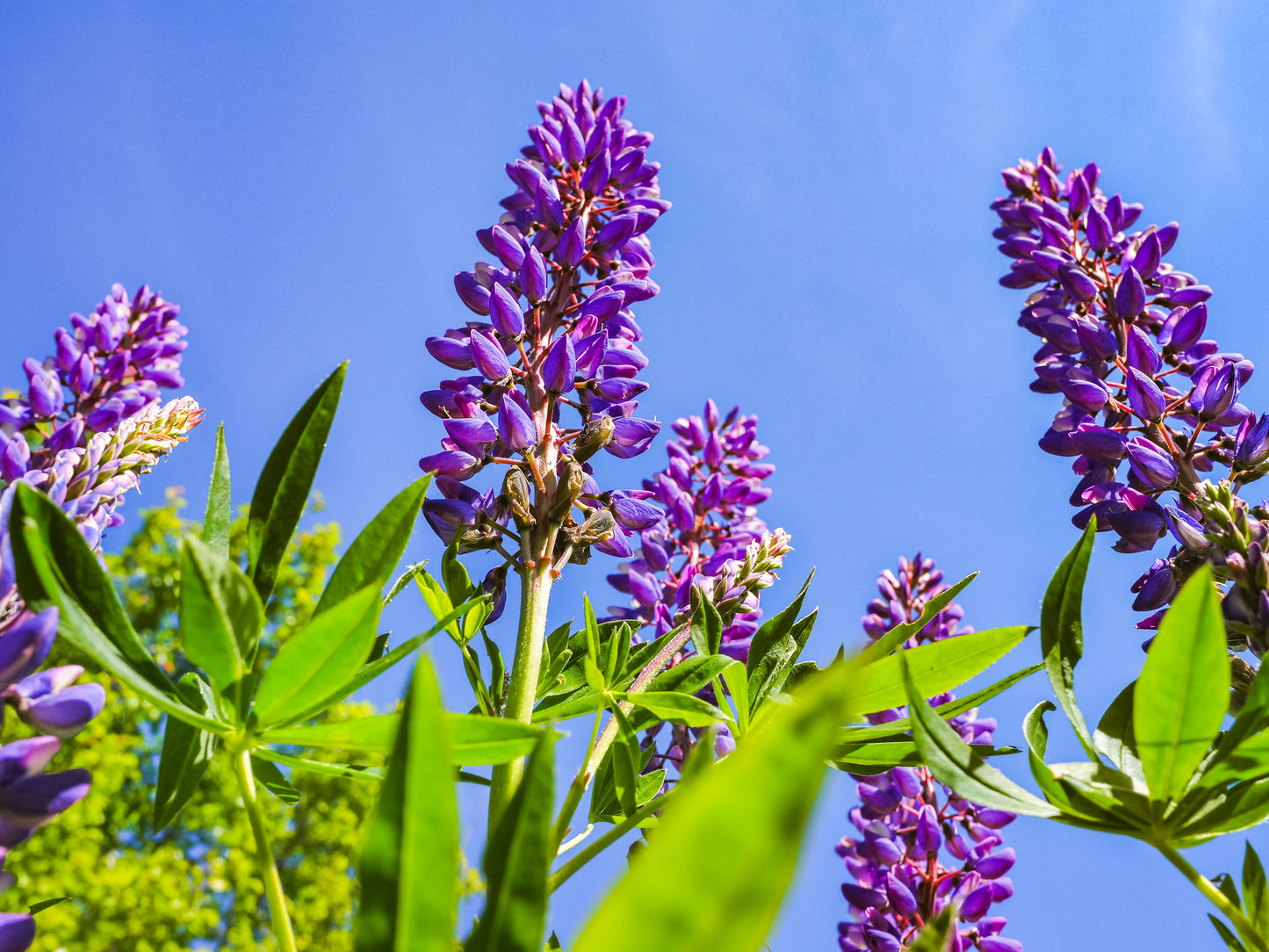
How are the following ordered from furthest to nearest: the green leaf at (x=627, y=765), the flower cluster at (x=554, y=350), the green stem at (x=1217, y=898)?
the flower cluster at (x=554, y=350)
the green leaf at (x=627, y=765)
the green stem at (x=1217, y=898)

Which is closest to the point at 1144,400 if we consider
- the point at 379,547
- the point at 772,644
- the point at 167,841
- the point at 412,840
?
the point at 772,644

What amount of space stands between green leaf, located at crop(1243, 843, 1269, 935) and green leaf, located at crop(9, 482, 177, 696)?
1207 mm

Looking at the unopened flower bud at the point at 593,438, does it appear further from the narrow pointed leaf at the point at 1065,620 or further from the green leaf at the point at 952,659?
the narrow pointed leaf at the point at 1065,620

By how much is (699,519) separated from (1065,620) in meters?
2.53

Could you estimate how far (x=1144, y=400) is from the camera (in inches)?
79.3

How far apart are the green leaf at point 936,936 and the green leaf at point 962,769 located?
8.5 inches

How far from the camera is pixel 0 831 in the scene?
0.80 m

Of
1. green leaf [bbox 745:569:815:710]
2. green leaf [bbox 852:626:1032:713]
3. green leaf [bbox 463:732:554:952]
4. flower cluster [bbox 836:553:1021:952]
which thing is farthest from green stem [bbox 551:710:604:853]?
flower cluster [bbox 836:553:1021:952]

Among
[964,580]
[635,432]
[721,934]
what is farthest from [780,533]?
[721,934]

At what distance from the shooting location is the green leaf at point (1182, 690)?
2.57 ft

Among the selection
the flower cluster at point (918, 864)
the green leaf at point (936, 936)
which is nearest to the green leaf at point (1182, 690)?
the green leaf at point (936, 936)

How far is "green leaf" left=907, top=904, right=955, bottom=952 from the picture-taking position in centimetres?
47

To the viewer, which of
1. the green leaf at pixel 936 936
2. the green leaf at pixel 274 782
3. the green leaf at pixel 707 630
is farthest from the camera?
the green leaf at pixel 707 630

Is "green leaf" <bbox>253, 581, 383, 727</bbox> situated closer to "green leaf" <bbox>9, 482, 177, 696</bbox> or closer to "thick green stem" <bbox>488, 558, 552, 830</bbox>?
"green leaf" <bbox>9, 482, 177, 696</bbox>
